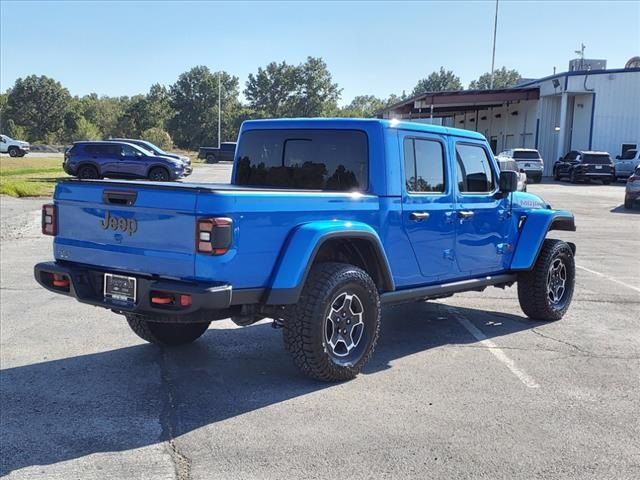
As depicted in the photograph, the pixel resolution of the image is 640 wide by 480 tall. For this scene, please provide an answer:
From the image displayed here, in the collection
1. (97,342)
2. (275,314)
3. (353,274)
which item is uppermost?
(353,274)

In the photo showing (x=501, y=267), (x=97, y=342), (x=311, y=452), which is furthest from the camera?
(x=501, y=267)

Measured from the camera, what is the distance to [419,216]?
530 centimetres

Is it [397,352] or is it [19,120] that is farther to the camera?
[19,120]

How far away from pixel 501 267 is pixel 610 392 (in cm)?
193

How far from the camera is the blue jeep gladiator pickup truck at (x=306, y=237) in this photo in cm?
411

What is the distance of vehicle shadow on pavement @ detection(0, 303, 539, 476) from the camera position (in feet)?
12.8

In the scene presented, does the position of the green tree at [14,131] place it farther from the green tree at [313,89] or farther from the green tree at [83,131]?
the green tree at [313,89]

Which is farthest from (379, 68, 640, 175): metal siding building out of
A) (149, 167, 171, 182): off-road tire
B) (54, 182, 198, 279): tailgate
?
(54, 182, 198, 279): tailgate

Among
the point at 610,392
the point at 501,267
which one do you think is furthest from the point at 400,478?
the point at 501,267

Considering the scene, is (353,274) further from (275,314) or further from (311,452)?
(311,452)

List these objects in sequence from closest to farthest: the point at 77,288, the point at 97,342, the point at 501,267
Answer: the point at 77,288 < the point at 97,342 < the point at 501,267

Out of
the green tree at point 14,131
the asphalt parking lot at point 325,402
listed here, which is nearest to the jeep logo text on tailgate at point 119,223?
the asphalt parking lot at point 325,402

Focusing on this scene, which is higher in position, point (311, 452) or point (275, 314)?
point (275, 314)

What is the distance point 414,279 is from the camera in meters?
5.43
